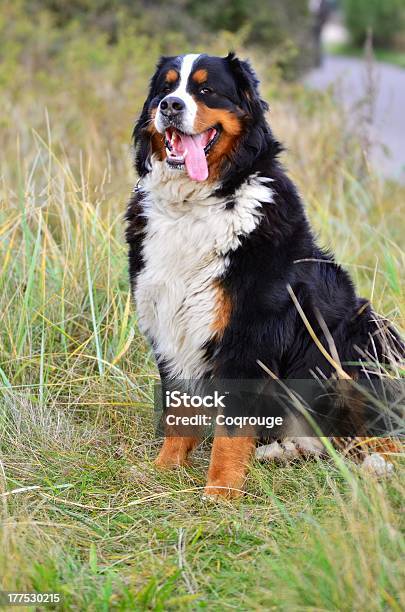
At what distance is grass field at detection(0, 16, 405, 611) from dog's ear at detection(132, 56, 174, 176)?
2.74 ft

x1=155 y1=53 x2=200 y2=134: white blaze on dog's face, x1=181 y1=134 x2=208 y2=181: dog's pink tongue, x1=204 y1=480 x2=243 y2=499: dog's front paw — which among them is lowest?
x1=204 y1=480 x2=243 y2=499: dog's front paw

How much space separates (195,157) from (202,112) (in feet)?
0.59

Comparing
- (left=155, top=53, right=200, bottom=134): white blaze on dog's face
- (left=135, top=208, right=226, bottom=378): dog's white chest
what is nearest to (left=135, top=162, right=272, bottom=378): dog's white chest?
(left=135, top=208, right=226, bottom=378): dog's white chest

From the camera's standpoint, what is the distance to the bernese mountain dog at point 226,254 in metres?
3.18

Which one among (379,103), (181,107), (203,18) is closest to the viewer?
(181,107)

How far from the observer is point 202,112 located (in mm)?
3201

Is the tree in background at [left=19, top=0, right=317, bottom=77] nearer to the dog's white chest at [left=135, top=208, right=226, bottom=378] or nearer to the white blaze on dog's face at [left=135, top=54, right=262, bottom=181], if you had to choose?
the white blaze on dog's face at [left=135, top=54, right=262, bottom=181]

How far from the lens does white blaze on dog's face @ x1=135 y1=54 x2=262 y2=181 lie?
10.5ft

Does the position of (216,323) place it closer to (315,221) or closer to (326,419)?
(326,419)

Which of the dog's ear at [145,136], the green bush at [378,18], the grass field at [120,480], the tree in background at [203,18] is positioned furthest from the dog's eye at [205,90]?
the green bush at [378,18]

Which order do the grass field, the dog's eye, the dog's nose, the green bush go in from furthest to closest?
the green bush, the dog's eye, the dog's nose, the grass field

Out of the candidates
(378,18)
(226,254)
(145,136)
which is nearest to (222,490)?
(226,254)

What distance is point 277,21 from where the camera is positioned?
48.1 ft

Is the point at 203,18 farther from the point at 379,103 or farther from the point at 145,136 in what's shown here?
the point at 145,136
